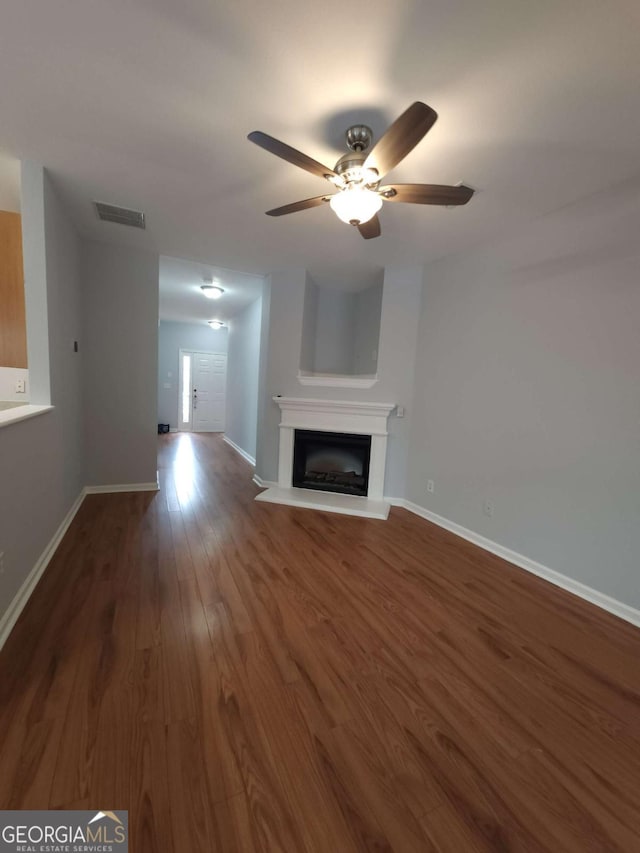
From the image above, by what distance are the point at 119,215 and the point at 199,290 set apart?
2.16m

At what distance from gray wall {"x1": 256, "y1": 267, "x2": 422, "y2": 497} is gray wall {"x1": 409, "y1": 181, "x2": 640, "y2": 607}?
44 centimetres

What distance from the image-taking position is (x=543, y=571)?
8.02 ft

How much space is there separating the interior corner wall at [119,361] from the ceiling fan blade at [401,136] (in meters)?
2.92

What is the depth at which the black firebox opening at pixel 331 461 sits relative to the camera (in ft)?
13.0

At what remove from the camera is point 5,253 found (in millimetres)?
2752

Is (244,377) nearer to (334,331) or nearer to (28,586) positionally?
(334,331)

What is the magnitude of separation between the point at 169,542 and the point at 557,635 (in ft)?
8.65

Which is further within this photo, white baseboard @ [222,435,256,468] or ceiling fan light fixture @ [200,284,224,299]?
white baseboard @ [222,435,256,468]

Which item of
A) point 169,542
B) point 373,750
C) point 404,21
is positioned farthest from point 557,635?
point 404,21

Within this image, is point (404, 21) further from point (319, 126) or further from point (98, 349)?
point (98, 349)

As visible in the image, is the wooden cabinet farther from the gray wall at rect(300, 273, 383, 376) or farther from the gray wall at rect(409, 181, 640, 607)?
the gray wall at rect(409, 181, 640, 607)

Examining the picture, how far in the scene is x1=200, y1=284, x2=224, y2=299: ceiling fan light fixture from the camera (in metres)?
4.69

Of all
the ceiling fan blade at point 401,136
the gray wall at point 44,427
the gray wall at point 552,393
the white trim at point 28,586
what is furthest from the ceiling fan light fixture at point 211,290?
the ceiling fan blade at point 401,136

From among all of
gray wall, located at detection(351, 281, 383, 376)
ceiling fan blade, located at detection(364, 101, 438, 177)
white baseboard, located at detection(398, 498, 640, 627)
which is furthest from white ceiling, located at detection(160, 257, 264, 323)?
white baseboard, located at detection(398, 498, 640, 627)
